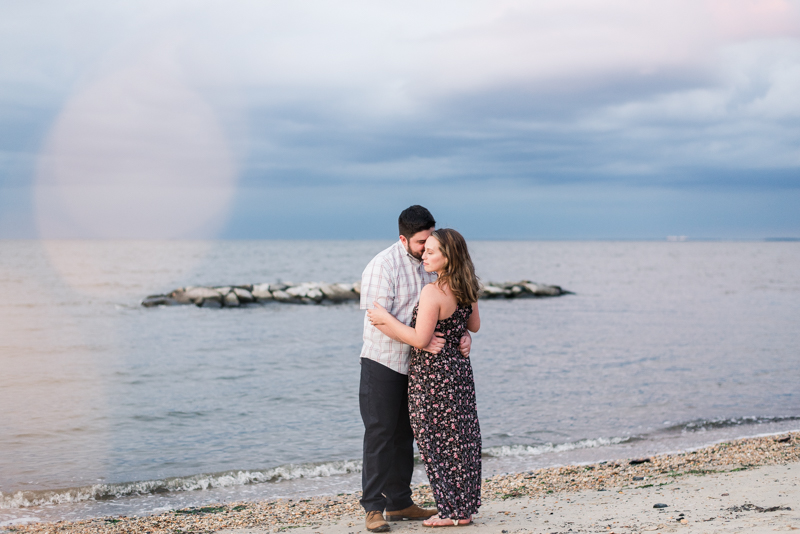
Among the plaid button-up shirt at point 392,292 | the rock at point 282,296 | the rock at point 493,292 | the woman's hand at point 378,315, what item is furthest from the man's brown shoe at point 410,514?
the rock at point 493,292

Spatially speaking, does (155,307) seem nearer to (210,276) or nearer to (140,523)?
(210,276)

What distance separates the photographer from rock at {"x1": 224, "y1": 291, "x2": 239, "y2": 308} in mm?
29947

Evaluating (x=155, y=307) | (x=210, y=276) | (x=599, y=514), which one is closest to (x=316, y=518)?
(x=599, y=514)

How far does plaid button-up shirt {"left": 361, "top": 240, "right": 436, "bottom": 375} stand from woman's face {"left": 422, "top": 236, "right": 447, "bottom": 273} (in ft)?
0.95

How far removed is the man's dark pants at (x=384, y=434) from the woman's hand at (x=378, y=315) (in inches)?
14.4

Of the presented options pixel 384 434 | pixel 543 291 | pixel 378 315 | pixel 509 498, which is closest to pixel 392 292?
pixel 378 315

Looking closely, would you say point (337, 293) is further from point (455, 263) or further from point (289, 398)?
point (455, 263)

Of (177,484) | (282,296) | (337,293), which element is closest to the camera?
(177,484)

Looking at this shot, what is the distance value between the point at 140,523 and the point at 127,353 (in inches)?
435

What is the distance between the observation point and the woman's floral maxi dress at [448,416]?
4289mm

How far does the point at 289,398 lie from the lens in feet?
35.5

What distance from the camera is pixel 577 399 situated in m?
11.0

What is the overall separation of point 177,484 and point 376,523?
3339mm

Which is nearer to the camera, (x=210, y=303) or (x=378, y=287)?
(x=378, y=287)
